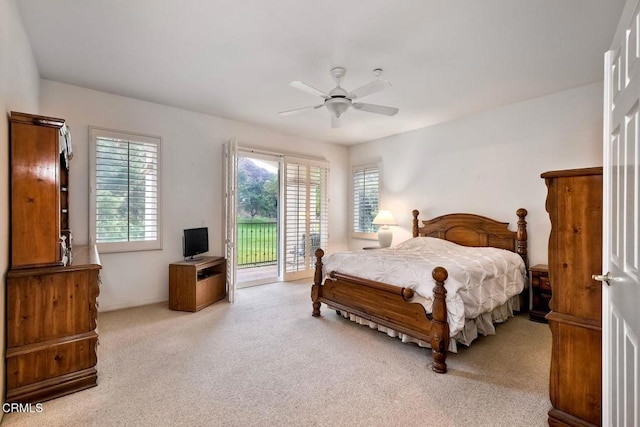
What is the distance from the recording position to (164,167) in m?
4.35

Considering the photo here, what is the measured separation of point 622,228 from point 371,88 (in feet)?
6.84

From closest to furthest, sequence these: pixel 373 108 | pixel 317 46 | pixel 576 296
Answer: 1. pixel 576 296
2. pixel 317 46
3. pixel 373 108

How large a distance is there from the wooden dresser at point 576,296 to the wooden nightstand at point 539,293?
2180mm

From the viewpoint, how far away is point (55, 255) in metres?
2.19

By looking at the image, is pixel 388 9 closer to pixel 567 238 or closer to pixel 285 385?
pixel 567 238

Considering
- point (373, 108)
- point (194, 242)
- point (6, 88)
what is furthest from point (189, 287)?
point (373, 108)

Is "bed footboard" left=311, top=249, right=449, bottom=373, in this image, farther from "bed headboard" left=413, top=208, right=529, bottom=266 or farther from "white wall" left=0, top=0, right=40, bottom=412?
"white wall" left=0, top=0, right=40, bottom=412

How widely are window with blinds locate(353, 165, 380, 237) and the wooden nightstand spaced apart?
9.57ft

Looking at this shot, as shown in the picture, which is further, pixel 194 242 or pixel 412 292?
pixel 194 242

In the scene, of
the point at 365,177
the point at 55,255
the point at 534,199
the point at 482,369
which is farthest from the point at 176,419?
the point at 365,177

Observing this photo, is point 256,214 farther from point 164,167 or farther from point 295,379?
point 295,379

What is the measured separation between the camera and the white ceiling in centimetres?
229

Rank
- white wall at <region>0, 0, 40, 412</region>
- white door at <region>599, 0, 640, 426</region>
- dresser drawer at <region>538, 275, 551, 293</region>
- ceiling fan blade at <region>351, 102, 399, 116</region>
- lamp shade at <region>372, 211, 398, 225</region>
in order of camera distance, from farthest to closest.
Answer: lamp shade at <region>372, 211, 398, 225</region> → dresser drawer at <region>538, 275, 551, 293</region> → ceiling fan blade at <region>351, 102, 399, 116</region> → white wall at <region>0, 0, 40, 412</region> → white door at <region>599, 0, 640, 426</region>

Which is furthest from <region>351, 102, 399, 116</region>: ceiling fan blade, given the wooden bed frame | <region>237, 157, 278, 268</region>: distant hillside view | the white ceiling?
<region>237, 157, 278, 268</region>: distant hillside view
